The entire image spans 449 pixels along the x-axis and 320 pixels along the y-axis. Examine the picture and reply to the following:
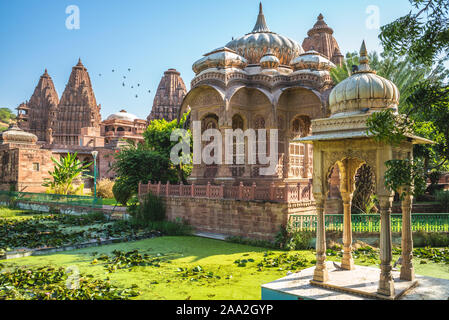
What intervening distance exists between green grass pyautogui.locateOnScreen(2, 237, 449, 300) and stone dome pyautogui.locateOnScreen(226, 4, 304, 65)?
934 centimetres

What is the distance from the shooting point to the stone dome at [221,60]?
13.7 meters

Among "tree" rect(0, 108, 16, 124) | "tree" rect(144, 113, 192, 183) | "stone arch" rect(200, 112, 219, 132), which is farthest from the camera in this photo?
"tree" rect(0, 108, 16, 124)

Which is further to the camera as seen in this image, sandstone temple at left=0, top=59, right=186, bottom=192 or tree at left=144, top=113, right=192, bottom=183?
sandstone temple at left=0, top=59, right=186, bottom=192

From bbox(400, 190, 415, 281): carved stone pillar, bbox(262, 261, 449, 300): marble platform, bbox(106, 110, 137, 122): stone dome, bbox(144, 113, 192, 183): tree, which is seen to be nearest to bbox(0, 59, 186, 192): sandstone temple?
bbox(106, 110, 137, 122): stone dome

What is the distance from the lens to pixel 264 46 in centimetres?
1598

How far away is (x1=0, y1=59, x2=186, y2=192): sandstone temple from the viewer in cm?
3788

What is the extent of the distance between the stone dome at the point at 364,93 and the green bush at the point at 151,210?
9.45 meters

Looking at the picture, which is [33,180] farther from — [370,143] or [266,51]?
[370,143]

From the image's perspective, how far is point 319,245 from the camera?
225 inches

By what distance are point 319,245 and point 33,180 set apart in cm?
2657

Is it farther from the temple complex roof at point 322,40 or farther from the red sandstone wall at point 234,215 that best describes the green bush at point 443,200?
the temple complex roof at point 322,40

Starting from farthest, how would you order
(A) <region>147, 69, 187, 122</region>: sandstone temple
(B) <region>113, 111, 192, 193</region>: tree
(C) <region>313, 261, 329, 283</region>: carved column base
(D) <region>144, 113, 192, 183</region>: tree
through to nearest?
(A) <region>147, 69, 187, 122</region>: sandstone temple, (D) <region>144, 113, 192, 183</region>: tree, (B) <region>113, 111, 192, 193</region>: tree, (C) <region>313, 261, 329, 283</region>: carved column base

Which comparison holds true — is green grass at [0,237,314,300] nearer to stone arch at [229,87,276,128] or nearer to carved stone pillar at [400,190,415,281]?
carved stone pillar at [400,190,415,281]
